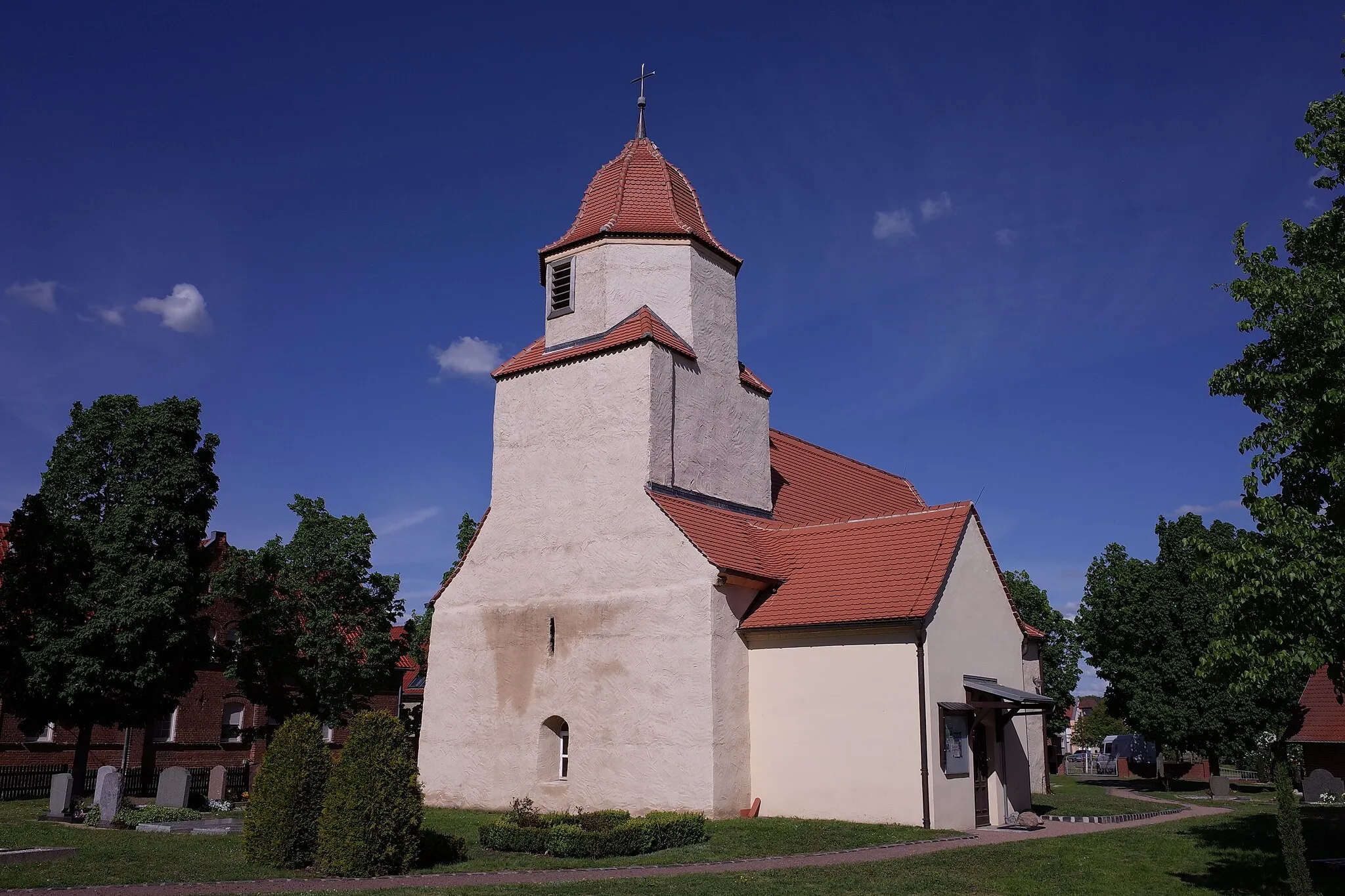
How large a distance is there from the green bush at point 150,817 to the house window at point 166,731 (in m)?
19.0

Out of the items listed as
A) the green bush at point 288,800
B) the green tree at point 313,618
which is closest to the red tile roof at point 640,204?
the green tree at point 313,618

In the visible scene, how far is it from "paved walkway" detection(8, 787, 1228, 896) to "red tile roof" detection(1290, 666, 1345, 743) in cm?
1917

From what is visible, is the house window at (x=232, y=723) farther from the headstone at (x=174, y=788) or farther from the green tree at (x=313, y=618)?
the headstone at (x=174, y=788)

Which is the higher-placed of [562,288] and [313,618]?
[562,288]

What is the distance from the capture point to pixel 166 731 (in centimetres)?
3675

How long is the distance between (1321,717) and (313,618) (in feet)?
102

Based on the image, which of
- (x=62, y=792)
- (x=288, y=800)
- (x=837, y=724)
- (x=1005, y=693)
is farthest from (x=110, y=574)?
(x=1005, y=693)

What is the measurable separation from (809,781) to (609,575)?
6.09 m

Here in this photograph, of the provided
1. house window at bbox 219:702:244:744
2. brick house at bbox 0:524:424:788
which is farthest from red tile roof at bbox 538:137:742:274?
house window at bbox 219:702:244:744

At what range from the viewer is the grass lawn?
79.2ft

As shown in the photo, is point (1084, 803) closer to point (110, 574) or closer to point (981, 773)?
point (981, 773)

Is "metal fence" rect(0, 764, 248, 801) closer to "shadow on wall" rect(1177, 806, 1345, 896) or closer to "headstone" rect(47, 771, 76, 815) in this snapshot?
"headstone" rect(47, 771, 76, 815)

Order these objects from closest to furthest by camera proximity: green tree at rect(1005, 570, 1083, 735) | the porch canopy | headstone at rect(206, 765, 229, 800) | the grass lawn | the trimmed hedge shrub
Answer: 1. the trimmed hedge shrub
2. the porch canopy
3. headstone at rect(206, 765, 229, 800)
4. the grass lawn
5. green tree at rect(1005, 570, 1083, 735)

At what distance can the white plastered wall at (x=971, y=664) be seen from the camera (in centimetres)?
1911
